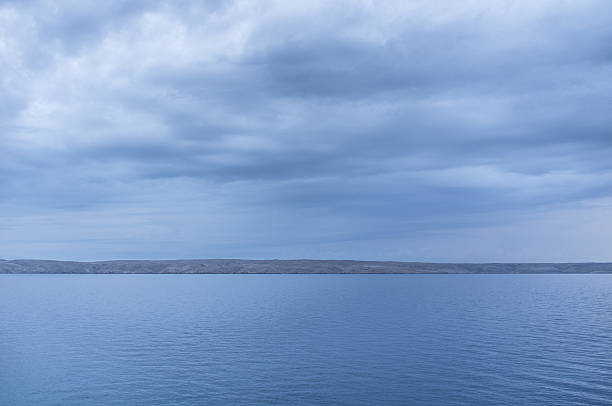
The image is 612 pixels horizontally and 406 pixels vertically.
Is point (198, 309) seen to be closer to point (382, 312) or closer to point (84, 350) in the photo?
point (382, 312)

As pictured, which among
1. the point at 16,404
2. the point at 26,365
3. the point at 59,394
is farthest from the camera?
the point at 26,365

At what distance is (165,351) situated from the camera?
240ft

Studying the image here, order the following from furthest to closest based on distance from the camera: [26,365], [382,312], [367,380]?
1. [382,312]
2. [26,365]
3. [367,380]

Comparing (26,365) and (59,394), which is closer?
(59,394)

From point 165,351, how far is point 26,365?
18.8 meters

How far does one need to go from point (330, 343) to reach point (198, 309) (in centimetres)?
7154

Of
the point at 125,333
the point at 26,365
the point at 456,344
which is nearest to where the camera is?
the point at 26,365

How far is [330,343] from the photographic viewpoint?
262 ft

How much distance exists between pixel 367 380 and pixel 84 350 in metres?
47.2

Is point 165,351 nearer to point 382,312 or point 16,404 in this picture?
point 16,404

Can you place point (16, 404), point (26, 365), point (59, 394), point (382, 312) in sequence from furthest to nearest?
point (382, 312), point (26, 365), point (59, 394), point (16, 404)

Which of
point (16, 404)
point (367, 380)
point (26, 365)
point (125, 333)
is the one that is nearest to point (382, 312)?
point (125, 333)

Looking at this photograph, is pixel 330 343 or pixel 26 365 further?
pixel 330 343

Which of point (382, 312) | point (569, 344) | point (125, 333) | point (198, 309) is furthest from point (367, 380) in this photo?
point (198, 309)
